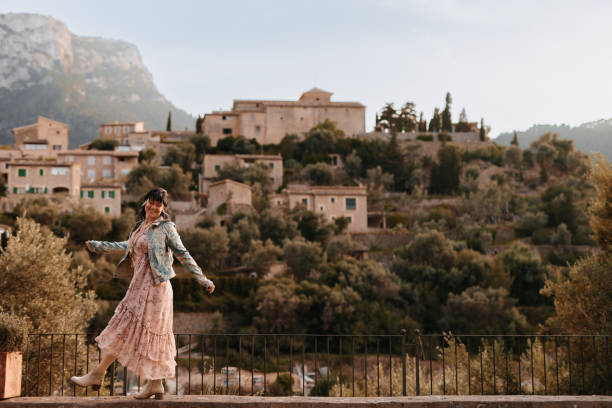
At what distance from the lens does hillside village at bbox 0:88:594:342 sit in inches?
1363

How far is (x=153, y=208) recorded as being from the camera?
6293mm

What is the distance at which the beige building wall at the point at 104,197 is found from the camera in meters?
45.0

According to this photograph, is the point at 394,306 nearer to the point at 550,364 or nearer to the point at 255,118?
the point at 550,364

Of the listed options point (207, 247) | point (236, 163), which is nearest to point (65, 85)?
point (236, 163)

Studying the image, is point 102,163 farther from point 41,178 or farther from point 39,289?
point 39,289

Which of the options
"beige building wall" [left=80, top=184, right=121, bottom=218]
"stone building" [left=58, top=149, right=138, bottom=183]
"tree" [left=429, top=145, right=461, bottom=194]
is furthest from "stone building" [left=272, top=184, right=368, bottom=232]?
"stone building" [left=58, top=149, right=138, bottom=183]

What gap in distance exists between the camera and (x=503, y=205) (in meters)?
51.7

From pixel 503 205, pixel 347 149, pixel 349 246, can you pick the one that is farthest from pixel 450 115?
pixel 349 246

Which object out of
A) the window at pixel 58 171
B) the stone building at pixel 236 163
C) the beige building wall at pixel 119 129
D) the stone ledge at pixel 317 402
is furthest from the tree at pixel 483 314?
the beige building wall at pixel 119 129

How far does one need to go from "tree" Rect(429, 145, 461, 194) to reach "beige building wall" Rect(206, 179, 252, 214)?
20166 mm

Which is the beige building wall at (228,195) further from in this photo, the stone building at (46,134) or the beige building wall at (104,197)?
the stone building at (46,134)

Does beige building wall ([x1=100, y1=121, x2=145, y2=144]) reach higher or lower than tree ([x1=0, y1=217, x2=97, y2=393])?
higher

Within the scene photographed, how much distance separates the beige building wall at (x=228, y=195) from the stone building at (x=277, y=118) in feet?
58.6

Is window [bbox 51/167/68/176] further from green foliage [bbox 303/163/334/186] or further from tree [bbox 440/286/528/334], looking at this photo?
tree [bbox 440/286/528/334]
